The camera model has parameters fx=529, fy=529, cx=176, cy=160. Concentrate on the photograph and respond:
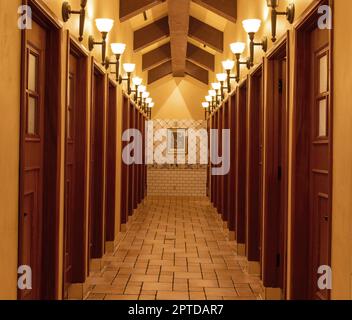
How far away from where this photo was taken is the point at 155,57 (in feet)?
43.4

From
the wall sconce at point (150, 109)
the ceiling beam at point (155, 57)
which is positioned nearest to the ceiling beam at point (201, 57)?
the ceiling beam at point (155, 57)

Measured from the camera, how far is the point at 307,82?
149 inches

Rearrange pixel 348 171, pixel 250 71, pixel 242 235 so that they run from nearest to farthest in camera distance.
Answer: pixel 348 171
pixel 250 71
pixel 242 235

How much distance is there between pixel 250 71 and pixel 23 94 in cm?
370

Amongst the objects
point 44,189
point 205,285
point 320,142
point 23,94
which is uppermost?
point 23,94

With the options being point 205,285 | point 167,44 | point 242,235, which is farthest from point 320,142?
point 167,44

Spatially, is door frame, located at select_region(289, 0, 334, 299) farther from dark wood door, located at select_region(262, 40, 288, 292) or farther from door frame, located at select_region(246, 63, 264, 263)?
door frame, located at select_region(246, 63, 264, 263)

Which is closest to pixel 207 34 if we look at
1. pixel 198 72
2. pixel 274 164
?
pixel 198 72

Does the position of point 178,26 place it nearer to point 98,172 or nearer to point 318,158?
point 98,172

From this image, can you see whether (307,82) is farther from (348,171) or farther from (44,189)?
(44,189)

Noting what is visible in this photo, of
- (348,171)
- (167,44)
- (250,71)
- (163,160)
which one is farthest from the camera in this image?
(163,160)

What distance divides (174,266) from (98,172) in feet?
4.60

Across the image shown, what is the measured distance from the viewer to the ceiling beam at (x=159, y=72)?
1487 centimetres

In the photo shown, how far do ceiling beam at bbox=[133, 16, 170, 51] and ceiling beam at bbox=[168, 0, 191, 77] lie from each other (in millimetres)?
377
